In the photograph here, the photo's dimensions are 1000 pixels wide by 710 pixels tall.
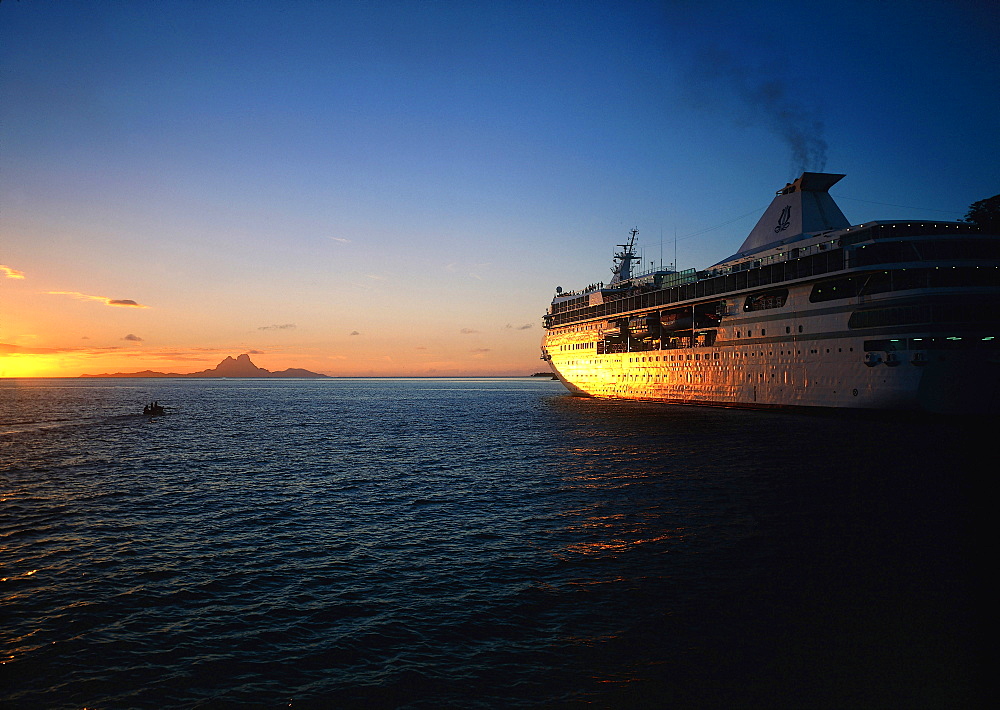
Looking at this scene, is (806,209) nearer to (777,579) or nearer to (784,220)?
(784,220)

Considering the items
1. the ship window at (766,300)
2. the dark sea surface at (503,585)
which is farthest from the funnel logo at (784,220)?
the dark sea surface at (503,585)

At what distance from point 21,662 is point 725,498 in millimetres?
24683

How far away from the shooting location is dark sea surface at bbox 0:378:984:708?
418 inches

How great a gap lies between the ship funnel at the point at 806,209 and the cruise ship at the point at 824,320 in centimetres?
16

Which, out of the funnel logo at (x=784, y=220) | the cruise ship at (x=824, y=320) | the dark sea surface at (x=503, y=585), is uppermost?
the funnel logo at (x=784, y=220)

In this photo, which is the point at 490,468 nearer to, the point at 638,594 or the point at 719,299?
the point at 638,594

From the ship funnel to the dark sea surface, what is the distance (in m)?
42.2

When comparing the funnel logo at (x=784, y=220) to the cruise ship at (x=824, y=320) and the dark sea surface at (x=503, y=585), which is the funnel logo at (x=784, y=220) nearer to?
the cruise ship at (x=824, y=320)

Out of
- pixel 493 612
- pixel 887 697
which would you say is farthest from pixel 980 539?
pixel 493 612

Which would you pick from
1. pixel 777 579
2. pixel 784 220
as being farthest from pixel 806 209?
pixel 777 579

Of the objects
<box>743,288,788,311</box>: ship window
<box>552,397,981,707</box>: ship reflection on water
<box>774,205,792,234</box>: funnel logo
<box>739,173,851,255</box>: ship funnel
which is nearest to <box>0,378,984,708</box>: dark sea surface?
<box>552,397,981,707</box>: ship reflection on water

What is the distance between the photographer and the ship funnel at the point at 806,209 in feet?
232

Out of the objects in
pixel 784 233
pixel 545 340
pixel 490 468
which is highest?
pixel 784 233

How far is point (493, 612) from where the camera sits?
13.9 meters
